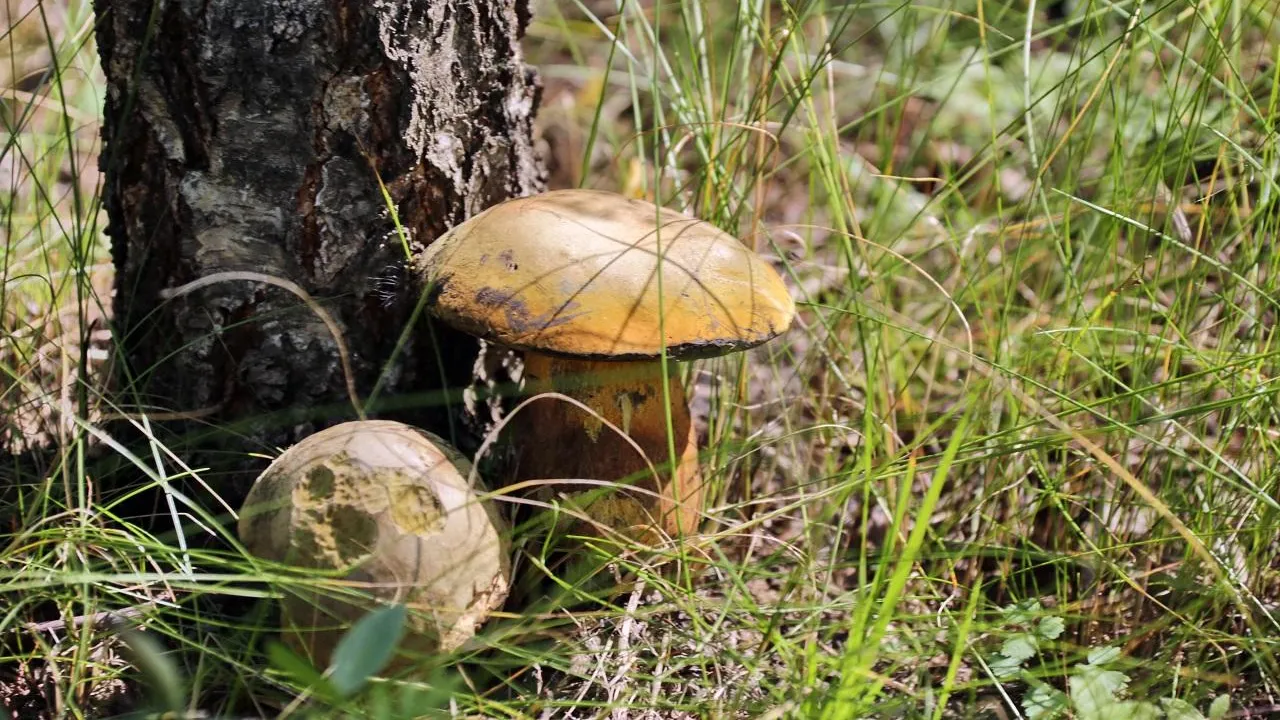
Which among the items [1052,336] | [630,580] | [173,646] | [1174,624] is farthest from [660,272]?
[1174,624]

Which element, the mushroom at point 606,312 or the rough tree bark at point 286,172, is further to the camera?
the rough tree bark at point 286,172

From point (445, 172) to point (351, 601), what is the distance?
75 centimetres

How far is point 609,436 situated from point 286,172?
2.18 feet

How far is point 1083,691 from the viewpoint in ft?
4.89

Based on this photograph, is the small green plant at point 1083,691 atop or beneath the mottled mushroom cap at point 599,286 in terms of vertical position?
beneath

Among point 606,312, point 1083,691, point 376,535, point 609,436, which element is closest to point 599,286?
point 606,312

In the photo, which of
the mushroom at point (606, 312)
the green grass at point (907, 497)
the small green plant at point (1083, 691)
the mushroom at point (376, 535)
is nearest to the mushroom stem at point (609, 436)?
the mushroom at point (606, 312)

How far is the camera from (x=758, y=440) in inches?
73.9

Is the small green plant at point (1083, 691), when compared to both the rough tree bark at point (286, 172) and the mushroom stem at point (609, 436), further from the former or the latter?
the rough tree bark at point (286, 172)

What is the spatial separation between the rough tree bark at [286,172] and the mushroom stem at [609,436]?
0.94 ft

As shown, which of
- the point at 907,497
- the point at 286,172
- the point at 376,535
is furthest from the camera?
the point at 286,172

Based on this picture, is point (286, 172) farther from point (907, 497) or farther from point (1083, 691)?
point (1083, 691)

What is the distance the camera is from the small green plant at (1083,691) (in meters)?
1.45

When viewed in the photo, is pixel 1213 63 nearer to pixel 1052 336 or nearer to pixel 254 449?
pixel 1052 336
